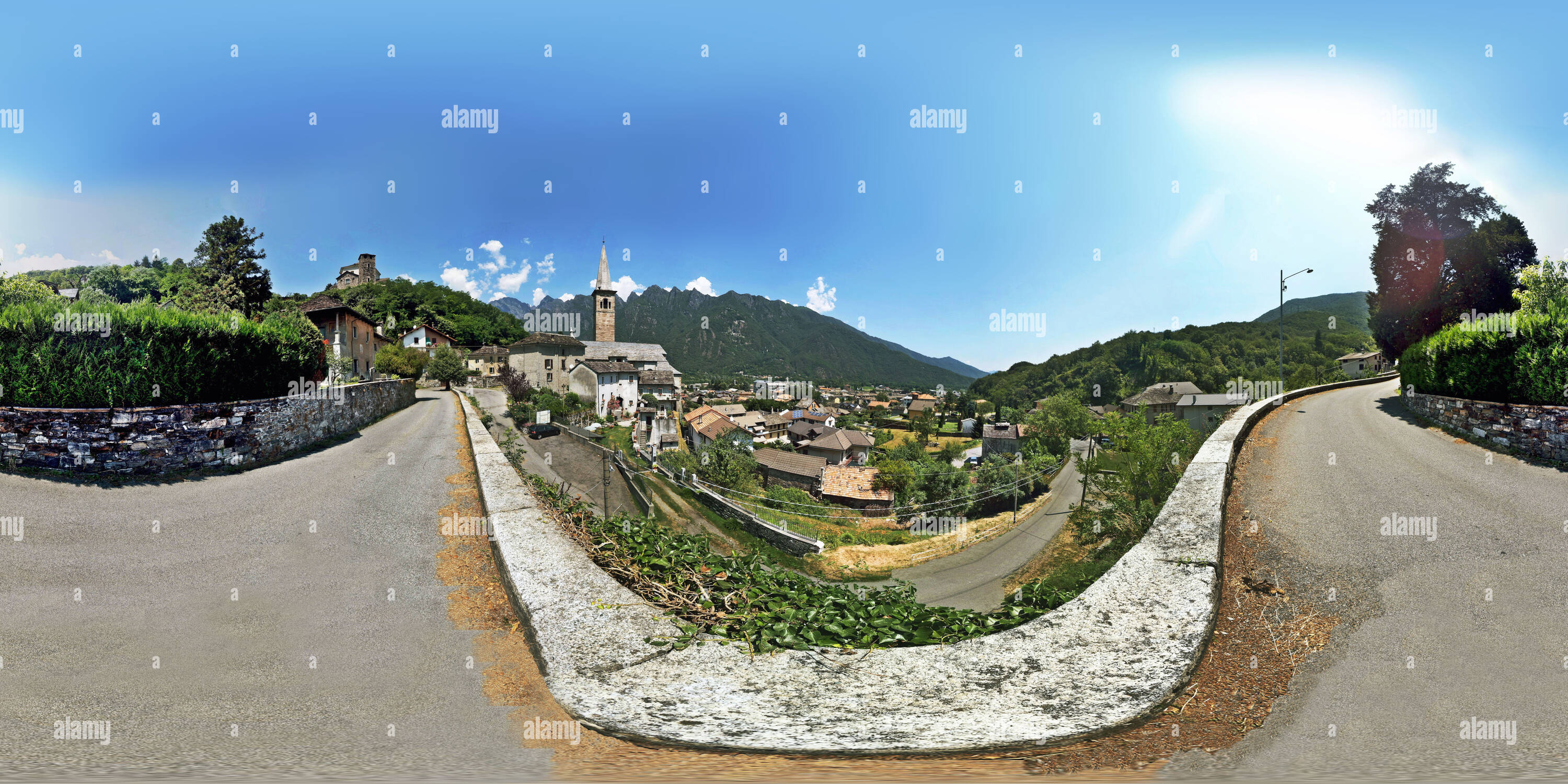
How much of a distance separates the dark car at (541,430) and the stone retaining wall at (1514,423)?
33105mm

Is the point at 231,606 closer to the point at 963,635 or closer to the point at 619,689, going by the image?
the point at 619,689

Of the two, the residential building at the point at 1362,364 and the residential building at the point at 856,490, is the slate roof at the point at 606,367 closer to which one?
the residential building at the point at 856,490

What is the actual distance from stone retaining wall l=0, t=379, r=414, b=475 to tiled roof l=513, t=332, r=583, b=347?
162 ft

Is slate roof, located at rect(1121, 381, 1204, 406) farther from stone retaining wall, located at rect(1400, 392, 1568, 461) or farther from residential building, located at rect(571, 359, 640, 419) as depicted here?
residential building, located at rect(571, 359, 640, 419)

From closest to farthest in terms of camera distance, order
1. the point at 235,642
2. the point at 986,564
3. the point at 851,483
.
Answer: the point at 235,642 < the point at 986,564 < the point at 851,483

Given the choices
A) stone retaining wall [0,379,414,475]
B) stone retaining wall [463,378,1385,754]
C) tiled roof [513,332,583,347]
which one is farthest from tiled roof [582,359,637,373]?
stone retaining wall [463,378,1385,754]

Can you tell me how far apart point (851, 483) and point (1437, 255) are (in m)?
31.8

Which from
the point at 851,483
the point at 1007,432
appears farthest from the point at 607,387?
the point at 1007,432

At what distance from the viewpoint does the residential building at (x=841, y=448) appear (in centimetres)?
5491

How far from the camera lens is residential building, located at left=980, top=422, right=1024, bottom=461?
182 ft

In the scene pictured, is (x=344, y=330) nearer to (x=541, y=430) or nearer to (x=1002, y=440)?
(x=541, y=430)

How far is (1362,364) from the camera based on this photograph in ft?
129

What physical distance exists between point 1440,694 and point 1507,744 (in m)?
0.32

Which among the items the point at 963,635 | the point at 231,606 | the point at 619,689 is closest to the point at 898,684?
the point at 963,635
